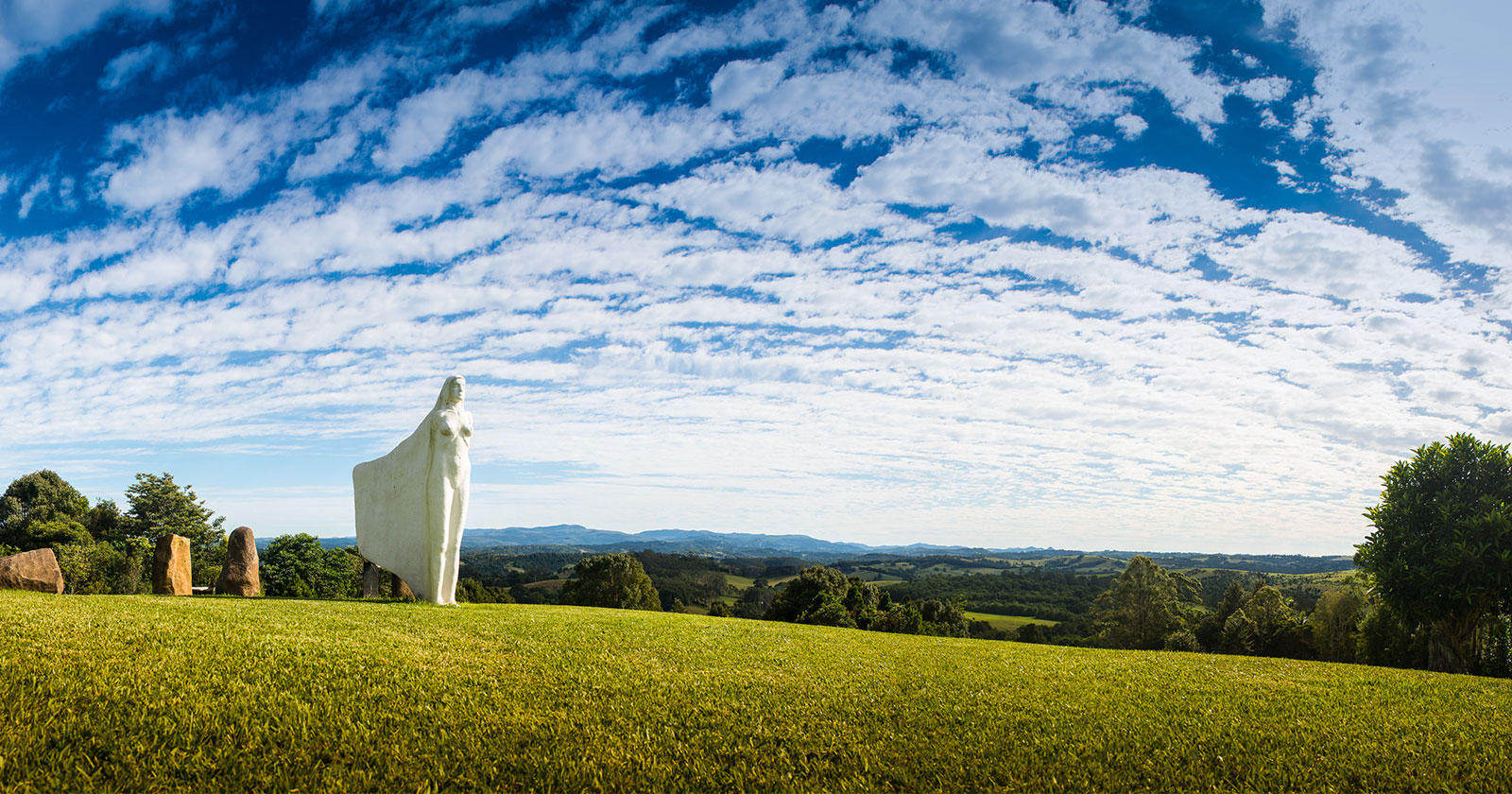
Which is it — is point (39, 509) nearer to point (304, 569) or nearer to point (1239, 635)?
point (304, 569)

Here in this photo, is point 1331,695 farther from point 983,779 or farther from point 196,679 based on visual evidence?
point 196,679

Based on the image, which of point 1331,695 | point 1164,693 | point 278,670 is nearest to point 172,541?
point 278,670

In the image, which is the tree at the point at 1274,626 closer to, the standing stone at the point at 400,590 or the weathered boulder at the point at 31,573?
the standing stone at the point at 400,590

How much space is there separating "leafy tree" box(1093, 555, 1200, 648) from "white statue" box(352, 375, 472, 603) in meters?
38.1

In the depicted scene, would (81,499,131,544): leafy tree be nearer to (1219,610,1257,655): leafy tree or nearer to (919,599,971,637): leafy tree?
(919,599,971,637): leafy tree

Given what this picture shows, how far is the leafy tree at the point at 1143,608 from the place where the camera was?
39812 millimetres

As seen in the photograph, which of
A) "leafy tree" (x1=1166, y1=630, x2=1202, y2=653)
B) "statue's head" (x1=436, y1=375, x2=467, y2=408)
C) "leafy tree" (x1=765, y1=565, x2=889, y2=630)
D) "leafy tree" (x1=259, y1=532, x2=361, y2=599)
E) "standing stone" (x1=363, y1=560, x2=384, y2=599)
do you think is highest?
"statue's head" (x1=436, y1=375, x2=467, y2=408)

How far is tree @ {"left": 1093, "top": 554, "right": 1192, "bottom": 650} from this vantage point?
3981cm

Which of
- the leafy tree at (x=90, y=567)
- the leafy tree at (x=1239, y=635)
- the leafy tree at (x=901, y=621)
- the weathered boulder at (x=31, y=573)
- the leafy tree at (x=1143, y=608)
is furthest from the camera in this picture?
the leafy tree at (x=901, y=621)

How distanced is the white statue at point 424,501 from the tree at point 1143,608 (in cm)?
3812

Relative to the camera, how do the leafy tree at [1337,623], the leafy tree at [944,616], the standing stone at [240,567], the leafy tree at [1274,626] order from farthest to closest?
1. the leafy tree at [944,616]
2. the leafy tree at [1274,626]
3. the leafy tree at [1337,623]
4. the standing stone at [240,567]

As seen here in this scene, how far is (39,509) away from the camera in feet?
154

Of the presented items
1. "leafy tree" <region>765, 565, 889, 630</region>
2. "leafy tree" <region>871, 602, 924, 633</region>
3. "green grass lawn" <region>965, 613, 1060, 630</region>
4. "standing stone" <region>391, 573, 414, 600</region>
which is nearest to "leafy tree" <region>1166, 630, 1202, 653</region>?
"leafy tree" <region>871, 602, 924, 633</region>

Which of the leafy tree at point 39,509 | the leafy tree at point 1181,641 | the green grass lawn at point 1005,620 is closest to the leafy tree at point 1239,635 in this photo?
the leafy tree at point 1181,641
